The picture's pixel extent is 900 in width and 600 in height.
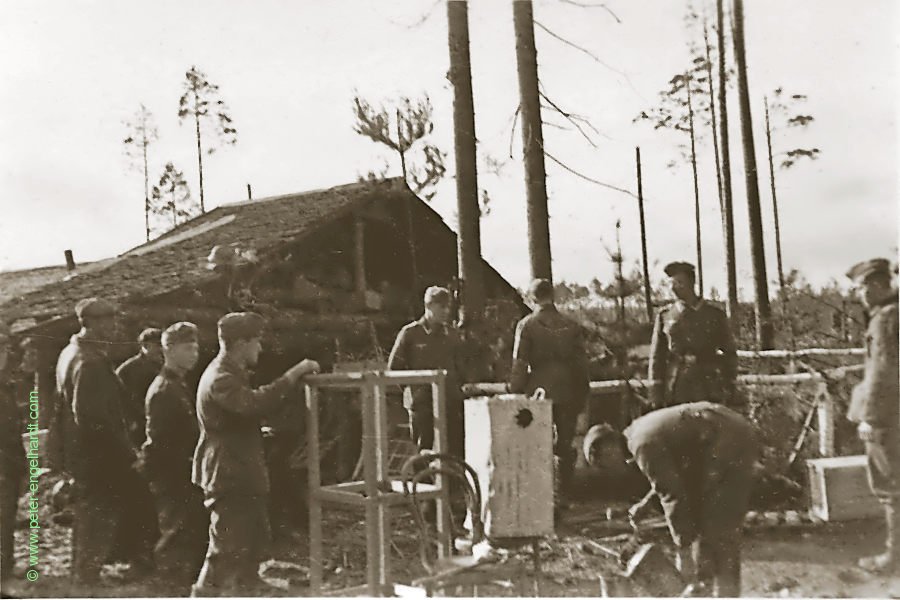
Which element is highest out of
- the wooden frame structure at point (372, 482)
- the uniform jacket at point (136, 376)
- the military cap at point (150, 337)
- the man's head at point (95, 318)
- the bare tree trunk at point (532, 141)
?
the bare tree trunk at point (532, 141)

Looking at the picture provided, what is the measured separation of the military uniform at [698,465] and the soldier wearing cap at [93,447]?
10.8 feet

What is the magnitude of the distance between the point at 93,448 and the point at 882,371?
4.90 metres

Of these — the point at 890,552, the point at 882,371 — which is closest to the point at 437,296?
the point at 882,371

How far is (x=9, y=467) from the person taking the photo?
639cm

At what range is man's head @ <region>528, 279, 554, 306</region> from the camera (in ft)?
22.5

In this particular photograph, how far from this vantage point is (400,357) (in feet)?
22.7

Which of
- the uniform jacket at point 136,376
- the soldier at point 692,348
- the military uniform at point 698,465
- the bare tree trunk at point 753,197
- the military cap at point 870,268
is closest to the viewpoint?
the military uniform at point 698,465

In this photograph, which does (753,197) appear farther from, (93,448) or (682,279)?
(93,448)

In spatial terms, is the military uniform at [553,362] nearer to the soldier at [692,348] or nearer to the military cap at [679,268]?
the soldier at [692,348]

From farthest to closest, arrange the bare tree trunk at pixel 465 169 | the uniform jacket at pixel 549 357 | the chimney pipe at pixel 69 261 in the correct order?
the bare tree trunk at pixel 465 169 < the chimney pipe at pixel 69 261 < the uniform jacket at pixel 549 357

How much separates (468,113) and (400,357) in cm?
238

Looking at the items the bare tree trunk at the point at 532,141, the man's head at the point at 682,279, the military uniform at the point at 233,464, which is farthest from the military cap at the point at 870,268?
the military uniform at the point at 233,464

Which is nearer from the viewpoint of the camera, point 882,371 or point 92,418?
point 882,371

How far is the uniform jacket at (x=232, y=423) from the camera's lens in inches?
195
